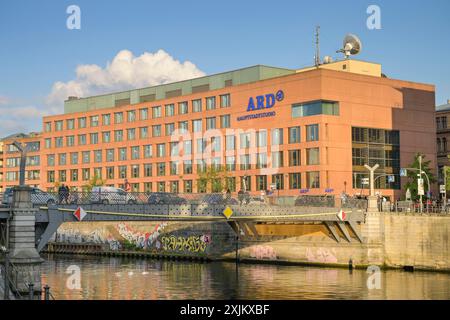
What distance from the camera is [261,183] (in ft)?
398

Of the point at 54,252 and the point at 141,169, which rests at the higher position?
the point at 141,169

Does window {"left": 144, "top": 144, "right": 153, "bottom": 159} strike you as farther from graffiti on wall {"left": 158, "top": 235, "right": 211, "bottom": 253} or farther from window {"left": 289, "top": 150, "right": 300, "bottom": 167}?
graffiti on wall {"left": 158, "top": 235, "right": 211, "bottom": 253}

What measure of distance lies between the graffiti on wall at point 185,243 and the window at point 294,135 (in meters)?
27.5

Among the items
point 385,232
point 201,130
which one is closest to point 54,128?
point 201,130

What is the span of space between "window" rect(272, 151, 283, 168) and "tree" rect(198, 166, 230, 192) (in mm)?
9328

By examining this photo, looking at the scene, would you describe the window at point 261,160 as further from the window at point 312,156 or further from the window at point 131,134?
the window at point 131,134

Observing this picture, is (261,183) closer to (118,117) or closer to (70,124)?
(118,117)

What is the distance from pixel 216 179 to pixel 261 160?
8698 millimetres

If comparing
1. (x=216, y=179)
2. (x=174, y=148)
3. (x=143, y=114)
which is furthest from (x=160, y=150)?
(x=216, y=179)

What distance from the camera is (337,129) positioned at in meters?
113

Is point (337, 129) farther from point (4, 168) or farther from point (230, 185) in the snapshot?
point (4, 168)

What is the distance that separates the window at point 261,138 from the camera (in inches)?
4737
